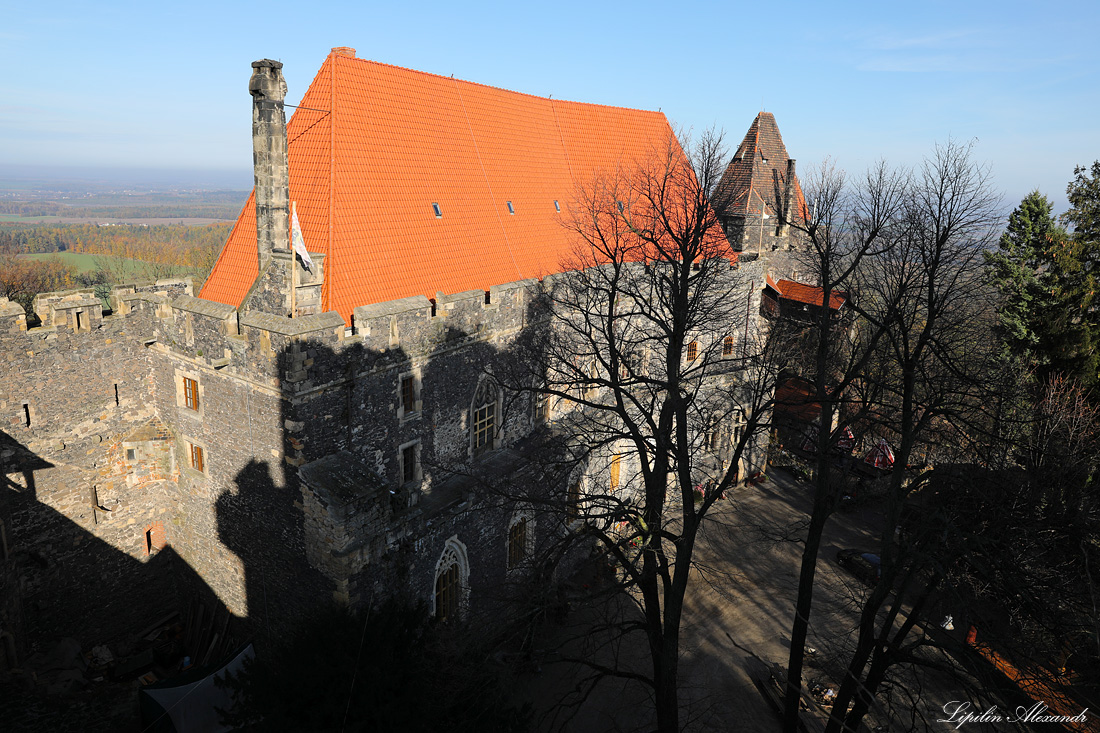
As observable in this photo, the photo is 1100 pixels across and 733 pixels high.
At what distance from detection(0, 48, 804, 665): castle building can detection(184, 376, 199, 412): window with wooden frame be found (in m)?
0.05

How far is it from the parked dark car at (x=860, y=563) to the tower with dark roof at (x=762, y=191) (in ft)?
39.9

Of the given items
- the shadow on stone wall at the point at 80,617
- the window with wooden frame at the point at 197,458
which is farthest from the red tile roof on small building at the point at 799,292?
the shadow on stone wall at the point at 80,617

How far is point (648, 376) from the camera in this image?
60.6 ft

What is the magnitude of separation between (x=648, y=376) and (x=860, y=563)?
10850 millimetres

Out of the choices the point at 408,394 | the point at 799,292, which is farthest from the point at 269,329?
the point at 799,292

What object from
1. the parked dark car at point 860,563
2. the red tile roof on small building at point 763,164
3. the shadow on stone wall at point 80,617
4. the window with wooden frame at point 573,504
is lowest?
the parked dark car at point 860,563

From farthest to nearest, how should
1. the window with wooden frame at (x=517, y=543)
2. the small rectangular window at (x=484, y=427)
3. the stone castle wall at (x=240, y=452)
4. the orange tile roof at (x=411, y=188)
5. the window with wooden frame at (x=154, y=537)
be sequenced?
the window with wooden frame at (x=517, y=543), the small rectangular window at (x=484, y=427), the window with wooden frame at (x=154, y=537), the orange tile roof at (x=411, y=188), the stone castle wall at (x=240, y=452)

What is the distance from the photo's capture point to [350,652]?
418 inches

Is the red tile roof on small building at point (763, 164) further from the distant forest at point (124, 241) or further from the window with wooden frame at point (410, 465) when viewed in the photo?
the distant forest at point (124, 241)

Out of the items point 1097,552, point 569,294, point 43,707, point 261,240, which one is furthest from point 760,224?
point 43,707

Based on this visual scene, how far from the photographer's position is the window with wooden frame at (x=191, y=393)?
599 inches

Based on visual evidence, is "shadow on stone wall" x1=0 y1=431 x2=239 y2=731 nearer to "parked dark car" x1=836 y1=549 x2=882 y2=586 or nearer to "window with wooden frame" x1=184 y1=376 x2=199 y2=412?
"window with wooden frame" x1=184 y1=376 x2=199 y2=412

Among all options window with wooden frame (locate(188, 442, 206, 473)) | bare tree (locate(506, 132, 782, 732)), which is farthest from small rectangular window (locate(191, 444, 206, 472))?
bare tree (locate(506, 132, 782, 732))

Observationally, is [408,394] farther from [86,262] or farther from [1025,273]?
[86,262]
